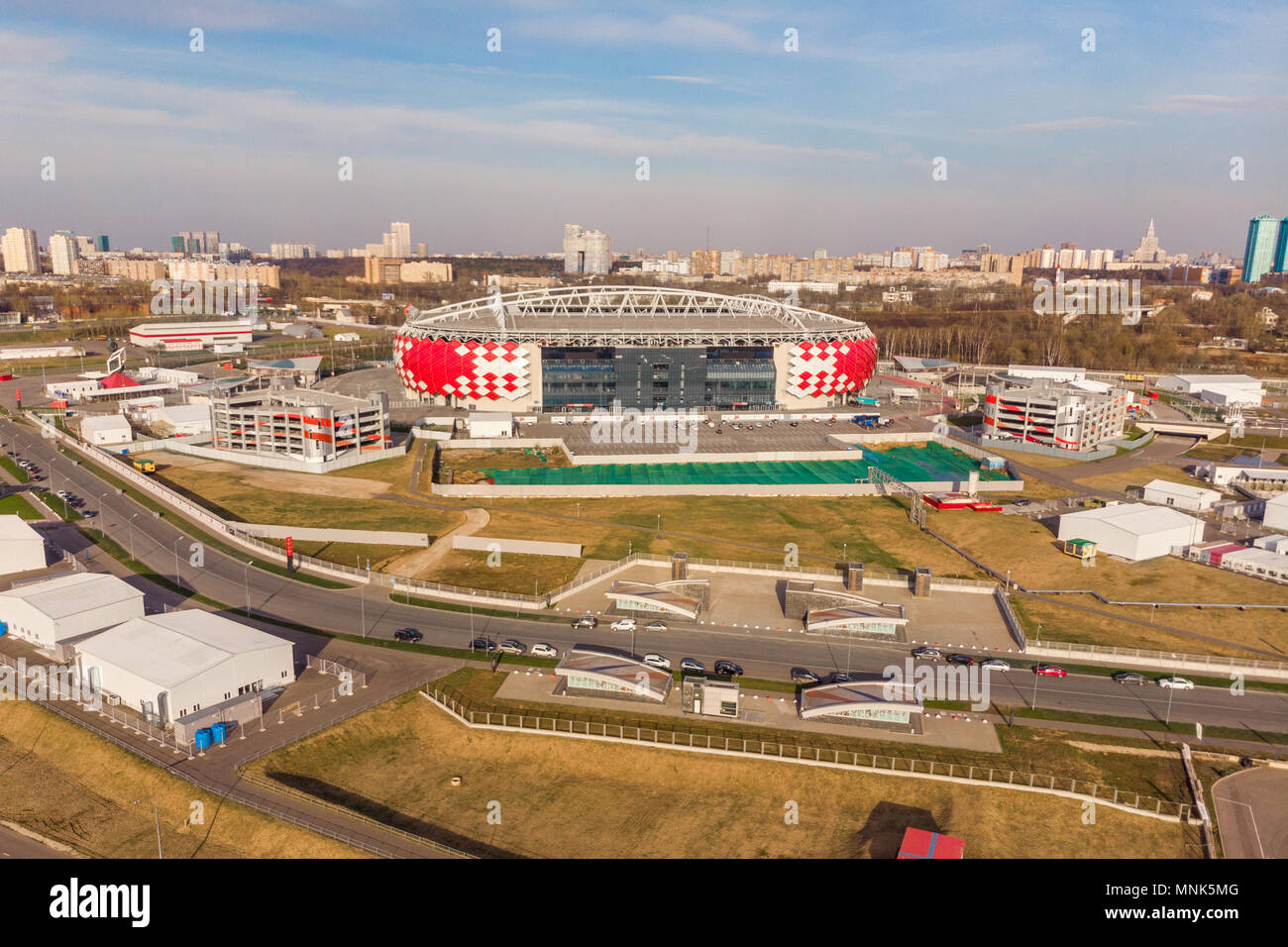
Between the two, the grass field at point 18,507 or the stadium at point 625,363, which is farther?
the stadium at point 625,363

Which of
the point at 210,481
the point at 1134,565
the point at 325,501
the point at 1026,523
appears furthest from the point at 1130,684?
the point at 210,481

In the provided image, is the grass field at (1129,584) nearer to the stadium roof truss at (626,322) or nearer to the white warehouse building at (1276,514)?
the white warehouse building at (1276,514)

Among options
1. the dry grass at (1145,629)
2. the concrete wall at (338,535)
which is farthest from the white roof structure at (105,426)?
the dry grass at (1145,629)

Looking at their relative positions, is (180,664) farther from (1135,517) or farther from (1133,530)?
(1135,517)

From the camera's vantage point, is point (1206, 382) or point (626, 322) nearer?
point (626, 322)

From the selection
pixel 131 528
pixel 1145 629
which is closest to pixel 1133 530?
pixel 1145 629

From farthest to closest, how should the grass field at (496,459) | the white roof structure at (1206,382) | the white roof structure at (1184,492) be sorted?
the white roof structure at (1206,382) < the grass field at (496,459) < the white roof structure at (1184,492)

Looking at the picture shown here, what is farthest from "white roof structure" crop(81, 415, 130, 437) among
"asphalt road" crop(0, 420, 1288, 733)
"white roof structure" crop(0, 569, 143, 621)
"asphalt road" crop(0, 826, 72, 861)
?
"asphalt road" crop(0, 826, 72, 861)
